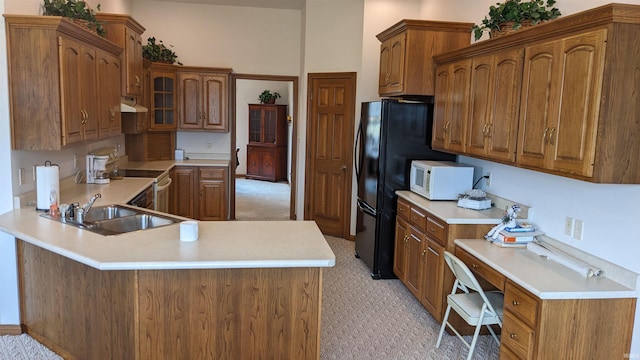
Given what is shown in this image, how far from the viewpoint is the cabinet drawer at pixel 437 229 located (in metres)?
3.55

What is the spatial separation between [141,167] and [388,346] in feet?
13.1

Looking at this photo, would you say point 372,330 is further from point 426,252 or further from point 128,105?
point 128,105

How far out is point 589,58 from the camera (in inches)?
95.3

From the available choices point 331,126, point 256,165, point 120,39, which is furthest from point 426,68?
point 256,165

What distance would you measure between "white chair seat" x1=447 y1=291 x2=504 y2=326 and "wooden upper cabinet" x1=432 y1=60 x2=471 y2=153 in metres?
1.24

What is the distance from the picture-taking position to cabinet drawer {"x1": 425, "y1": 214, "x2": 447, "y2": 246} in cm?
355

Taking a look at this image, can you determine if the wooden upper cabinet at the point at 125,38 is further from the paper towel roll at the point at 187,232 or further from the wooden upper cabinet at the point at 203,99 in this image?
the paper towel roll at the point at 187,232

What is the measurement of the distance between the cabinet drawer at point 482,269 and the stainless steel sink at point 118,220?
194 cm

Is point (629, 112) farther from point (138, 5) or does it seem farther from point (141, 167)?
point (138, 5)

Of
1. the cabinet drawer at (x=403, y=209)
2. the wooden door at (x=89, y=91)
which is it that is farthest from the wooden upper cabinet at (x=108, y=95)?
the cabinet drawer at (x=403, y=209)

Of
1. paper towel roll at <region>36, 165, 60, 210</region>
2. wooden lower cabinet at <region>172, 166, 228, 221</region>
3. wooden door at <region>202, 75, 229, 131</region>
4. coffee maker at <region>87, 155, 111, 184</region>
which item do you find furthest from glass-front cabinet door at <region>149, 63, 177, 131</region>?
paper towel roll at <region>36, 165, 60, 210</region>

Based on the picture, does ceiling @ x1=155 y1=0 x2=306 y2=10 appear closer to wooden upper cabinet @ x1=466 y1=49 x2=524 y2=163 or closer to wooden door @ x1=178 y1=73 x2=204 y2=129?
wooden door @ x1=178 y1=73 x2=204 y2=129

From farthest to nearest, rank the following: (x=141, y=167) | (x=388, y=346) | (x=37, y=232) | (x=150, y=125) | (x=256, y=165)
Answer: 1. (x=256, y=165)
2. (x=150, y=125)
3. (x=141, y=167)
4. (x=388, y=346)
5. (x=37, y=232)

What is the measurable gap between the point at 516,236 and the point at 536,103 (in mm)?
893
